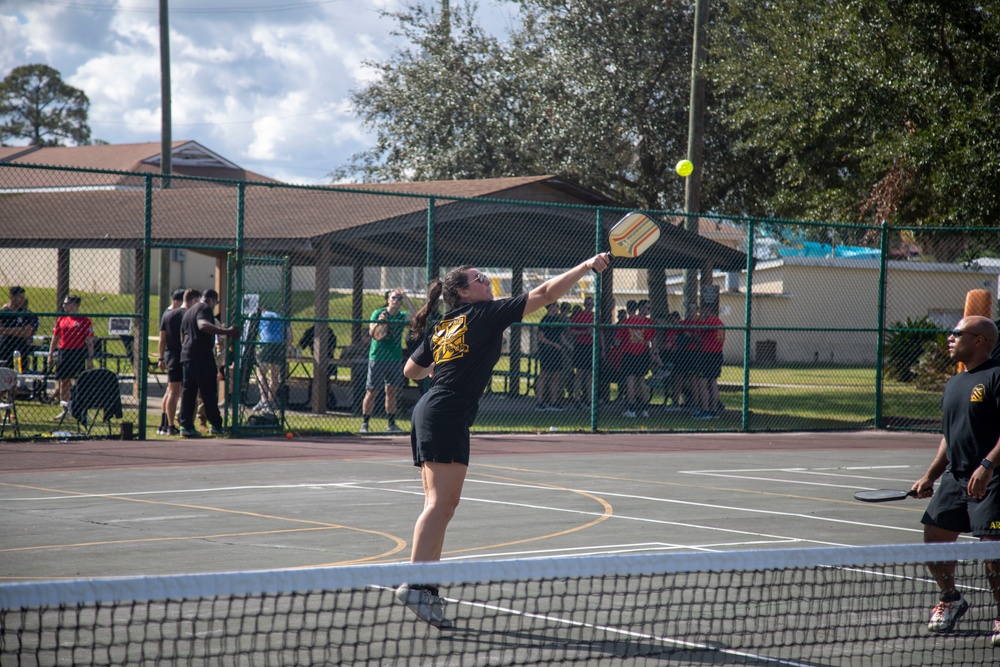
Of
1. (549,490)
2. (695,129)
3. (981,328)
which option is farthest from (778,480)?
(695,129)

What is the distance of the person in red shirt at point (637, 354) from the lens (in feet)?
61.2

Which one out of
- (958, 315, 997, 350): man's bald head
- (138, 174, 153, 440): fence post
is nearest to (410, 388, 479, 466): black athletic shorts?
(958, 315, 997, 350): man's bald head

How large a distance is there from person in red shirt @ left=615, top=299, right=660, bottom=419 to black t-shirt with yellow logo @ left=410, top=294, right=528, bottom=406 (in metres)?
12.5

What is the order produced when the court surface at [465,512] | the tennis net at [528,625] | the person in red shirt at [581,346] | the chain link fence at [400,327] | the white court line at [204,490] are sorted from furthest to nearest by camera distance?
1. the person in red shirt at [581,346]
2. the chain link fence at [400,327]
3. the white court line at [204,490]
4. the court surface at [465,512]
5. the tennis net at [528,625]

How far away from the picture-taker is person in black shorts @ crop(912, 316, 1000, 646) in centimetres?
575

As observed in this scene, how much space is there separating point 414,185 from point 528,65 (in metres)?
6.67

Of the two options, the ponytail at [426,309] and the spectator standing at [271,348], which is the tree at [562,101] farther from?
the ponytail at [426,309]

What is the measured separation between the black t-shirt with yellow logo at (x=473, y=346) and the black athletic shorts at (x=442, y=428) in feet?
0.17

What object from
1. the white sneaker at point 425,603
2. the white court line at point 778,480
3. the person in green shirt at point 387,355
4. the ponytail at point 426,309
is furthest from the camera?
the person in green shirt at point 387,355

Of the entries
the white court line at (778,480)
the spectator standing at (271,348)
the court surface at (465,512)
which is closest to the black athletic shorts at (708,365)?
the court surface at (465,512)

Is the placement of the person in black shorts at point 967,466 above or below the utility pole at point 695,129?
below

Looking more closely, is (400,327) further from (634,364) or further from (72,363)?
(634,364)

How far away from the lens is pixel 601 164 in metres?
26.7

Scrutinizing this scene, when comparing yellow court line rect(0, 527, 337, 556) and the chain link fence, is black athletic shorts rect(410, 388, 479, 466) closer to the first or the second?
yellow court line rect(0, 527, 337, 556)
